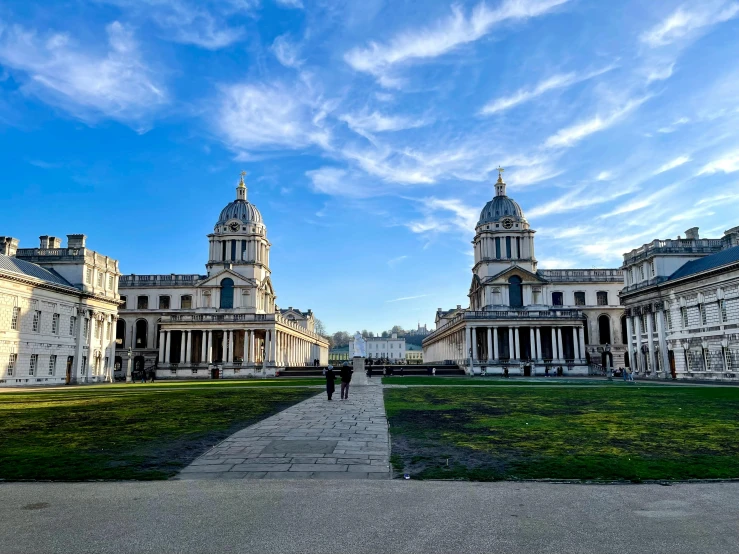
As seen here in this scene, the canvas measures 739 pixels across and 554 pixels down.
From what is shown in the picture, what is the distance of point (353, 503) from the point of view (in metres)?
7.62

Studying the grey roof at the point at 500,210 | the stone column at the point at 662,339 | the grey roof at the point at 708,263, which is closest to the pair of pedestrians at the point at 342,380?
the grey roof at the point at 708,263

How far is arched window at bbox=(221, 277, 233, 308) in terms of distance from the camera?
83688 mm

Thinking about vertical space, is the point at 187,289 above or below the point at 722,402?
above

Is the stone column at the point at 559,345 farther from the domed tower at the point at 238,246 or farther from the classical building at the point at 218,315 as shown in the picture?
the domed tower at the point at 238,246

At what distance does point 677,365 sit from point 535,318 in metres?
23.0

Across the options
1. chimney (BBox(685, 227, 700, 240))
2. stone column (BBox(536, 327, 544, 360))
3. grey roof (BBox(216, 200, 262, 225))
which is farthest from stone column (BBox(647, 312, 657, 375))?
grey roof (BBox(216, 200, 262, 225))

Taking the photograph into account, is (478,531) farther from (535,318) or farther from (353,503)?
(535,318)

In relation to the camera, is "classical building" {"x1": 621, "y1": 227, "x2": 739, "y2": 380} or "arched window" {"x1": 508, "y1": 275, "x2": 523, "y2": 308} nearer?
"classical building" {"x1": 621, "y1": 227, "x2": 739, "y2": 380}

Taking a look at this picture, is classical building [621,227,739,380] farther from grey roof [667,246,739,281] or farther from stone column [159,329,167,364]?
stone column [159,329,167,364]

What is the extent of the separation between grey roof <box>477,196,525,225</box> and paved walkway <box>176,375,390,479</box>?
72.4 meters

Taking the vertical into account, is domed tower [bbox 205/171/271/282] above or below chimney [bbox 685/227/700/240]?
above

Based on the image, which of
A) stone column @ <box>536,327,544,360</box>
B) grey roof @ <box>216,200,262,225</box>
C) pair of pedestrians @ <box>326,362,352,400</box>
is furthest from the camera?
grey roof @ <box>216,200,262,225</box>

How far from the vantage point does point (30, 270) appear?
52.2 metres

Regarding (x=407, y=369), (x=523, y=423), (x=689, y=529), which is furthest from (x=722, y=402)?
(x=407, y=369)
